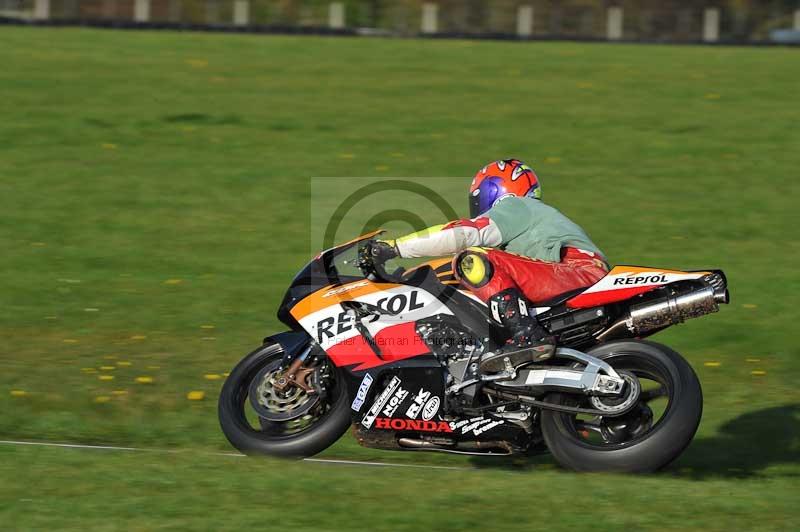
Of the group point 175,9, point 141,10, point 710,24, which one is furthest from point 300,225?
point 710,24

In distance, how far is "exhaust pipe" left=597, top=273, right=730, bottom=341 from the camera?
20.9ft

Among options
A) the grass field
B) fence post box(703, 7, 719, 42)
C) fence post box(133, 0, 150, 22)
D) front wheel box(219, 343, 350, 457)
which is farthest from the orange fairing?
fence post box(703, 7, 719, 42)

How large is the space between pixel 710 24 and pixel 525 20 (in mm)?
4414

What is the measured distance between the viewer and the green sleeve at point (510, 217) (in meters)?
6.84

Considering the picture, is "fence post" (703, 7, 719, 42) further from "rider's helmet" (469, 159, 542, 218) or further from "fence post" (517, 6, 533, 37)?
"rider's helmet" (469, 159, 542, 218)

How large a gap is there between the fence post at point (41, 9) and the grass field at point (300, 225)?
2315mm

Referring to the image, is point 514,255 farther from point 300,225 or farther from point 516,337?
point 300,225

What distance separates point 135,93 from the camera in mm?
19234

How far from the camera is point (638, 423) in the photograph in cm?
657

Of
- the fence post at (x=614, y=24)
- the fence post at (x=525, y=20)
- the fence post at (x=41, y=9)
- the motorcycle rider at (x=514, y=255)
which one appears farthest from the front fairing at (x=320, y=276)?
the fence post at (x=525, y=20)

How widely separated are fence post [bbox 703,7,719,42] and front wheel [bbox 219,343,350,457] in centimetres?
2271

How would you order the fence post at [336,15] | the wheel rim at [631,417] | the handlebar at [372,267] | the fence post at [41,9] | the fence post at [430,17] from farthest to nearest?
the fence post at [430,17]
the fence post at [336,15]
the fence post at [41,9]
the handlebar at [372,267]
the wheel rim at [631,417]

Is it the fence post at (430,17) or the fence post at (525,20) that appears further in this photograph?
the fence post at (525,20)

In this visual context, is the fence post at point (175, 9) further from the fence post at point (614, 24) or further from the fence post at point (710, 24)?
the fence post at point (710, 24)
